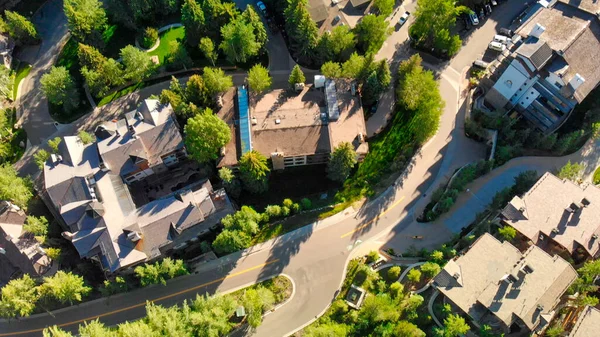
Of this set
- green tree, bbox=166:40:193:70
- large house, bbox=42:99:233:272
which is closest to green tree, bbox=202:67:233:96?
large house, bbox=42:99:233:272

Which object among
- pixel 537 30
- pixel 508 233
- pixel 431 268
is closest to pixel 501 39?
pixel 537 30

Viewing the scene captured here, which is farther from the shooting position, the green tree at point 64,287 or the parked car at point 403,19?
the parked car at point 403,19

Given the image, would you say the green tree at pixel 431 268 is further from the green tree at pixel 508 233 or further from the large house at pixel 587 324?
the large house at pixel 587 324

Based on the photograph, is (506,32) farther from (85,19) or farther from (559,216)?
(85,19)

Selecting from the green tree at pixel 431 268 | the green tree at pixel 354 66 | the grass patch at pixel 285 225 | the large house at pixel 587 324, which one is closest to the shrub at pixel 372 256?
the green tree at pixel 431 268

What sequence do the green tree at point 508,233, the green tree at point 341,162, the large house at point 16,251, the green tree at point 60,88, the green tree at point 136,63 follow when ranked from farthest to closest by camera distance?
the green tree at point 136,63
the green tree at point 60,88
the large house at point 16,251
the green tree at point 341,162
the green tree at point 508,233

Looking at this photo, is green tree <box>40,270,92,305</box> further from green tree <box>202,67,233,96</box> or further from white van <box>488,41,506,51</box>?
white van <box>488,41,506,51</box>
